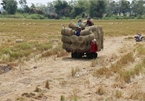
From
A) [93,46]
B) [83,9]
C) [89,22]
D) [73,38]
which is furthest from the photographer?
[83,9]

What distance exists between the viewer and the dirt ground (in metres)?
9.95

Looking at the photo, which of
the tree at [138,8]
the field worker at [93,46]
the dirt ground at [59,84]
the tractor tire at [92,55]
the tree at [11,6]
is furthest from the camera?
the tree at [138,8]

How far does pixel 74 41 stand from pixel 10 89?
6628 millimetres

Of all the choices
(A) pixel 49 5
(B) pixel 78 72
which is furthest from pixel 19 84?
(A) pixel 49 5

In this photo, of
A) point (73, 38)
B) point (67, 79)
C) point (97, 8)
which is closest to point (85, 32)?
point (73, 38)

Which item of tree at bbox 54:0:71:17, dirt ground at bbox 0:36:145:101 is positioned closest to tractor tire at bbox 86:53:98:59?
dirt ground at bbox 0:36:145:101

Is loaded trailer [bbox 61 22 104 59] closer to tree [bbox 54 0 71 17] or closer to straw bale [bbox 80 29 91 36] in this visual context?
straw bale [bbox 80 29 91 36]

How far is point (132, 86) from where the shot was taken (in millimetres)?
11031

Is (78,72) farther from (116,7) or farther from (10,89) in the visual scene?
(116,7)

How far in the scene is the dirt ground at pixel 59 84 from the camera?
392 inches

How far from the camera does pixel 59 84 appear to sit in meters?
11.6

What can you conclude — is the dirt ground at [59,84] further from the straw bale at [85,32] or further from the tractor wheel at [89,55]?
the straw bale at [85,32]

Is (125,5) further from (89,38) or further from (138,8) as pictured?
(89,38)

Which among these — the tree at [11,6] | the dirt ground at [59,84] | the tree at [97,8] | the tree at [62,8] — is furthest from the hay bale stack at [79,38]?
the tree at [62,8]
